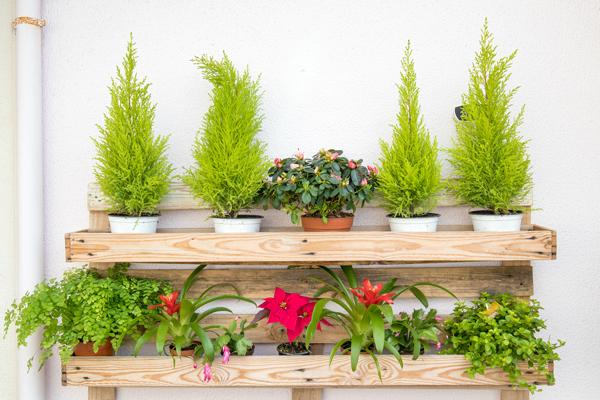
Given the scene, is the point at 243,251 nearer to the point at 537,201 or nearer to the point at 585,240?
the point at 537,201

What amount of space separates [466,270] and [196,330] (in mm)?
903

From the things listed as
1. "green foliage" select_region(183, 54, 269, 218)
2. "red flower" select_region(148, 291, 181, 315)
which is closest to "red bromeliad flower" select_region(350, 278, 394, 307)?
"green foliage" select_region(183, 54, 269, 218)

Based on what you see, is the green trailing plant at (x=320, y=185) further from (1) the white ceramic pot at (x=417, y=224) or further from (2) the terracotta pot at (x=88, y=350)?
(2) the terracotta pot at (x=88, y=350)

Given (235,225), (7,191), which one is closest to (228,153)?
(235,225)

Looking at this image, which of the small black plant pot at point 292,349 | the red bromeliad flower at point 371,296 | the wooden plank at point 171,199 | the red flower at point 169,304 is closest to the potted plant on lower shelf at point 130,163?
the wooden plank at point 171,199

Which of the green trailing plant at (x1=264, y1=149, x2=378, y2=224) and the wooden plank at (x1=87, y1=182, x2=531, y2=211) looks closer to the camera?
the green trailing plant at (x1=264, y1=149, x2=378, y2=224)

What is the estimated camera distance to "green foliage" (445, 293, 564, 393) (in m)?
1.34

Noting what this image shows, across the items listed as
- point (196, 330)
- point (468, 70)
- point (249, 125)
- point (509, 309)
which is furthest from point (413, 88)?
point (196, 330)

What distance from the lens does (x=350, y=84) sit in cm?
167

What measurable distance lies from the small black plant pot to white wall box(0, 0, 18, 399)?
3.23 ft

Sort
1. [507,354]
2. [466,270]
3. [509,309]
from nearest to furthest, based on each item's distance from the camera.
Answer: [507,354], [509,309], [466,270]

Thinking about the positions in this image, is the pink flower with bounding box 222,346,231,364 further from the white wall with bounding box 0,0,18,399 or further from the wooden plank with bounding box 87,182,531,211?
the white wall with bounding box 0,0,18,399

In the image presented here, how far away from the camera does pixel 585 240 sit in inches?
64.1

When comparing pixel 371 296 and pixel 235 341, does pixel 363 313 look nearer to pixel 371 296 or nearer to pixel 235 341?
pixel 371 296
